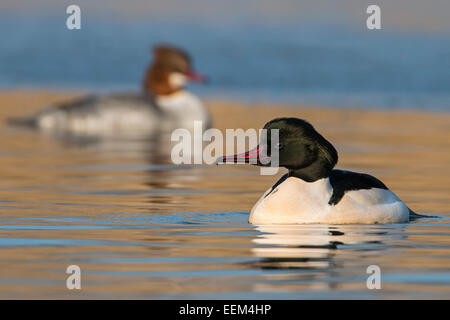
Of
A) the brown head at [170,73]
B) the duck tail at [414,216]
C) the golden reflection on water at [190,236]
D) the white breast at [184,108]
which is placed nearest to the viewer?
the golden reflection on water at [190,236]

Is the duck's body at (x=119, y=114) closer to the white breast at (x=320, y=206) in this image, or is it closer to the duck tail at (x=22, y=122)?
the duck tail at (x=22, y=122)

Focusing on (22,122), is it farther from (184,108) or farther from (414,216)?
(414,216)

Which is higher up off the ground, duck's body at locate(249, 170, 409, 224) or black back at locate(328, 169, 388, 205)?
black back at locate(328, 169, 388, 205)

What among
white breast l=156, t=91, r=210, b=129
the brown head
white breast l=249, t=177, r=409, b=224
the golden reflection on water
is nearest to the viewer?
the golden reflection on water

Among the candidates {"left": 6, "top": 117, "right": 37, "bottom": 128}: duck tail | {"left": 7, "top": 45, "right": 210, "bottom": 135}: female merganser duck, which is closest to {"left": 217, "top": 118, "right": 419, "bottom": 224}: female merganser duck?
{"left": 7, "top": 45, "right": 210, "bottom": 135}: female merganser duck

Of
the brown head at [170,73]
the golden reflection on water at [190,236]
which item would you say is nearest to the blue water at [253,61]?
the brown head at [170,73]

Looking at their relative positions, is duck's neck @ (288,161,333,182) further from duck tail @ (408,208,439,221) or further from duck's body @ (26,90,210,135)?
duck's body @ (26,90,210,135)

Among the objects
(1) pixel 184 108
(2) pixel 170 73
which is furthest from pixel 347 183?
(2) pixel 170 73

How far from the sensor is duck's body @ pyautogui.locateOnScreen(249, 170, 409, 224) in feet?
30.2

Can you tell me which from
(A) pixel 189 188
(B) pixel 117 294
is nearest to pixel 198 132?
(A) pixel 189 188

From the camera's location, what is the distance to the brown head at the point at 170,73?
2248 centimetres

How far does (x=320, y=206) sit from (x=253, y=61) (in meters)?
20.2

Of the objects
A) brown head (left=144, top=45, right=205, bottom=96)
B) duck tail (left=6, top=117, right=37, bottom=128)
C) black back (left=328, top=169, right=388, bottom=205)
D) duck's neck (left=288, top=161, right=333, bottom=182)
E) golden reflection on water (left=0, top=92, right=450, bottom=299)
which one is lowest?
golden reflection on water (left=0, top=92, right=450, bottom=299)
